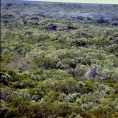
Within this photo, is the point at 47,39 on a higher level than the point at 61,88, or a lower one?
lower

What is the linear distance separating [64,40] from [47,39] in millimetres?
3731

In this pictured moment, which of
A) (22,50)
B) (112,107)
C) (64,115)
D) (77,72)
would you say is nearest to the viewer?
(64,115)

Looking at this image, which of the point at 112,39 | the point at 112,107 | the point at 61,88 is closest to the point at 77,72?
the point at 61,88

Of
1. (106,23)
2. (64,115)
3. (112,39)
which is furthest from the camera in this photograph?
(106,23)

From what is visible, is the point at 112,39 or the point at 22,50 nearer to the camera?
the point at 22,50

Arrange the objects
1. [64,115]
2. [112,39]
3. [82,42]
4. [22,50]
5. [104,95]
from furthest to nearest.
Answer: [112,39] < [82,42] < [22,50] < [104,95] < [64,115]

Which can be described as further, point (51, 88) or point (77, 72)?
point (77, 72)

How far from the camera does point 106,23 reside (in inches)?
4678

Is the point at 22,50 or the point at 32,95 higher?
the point at 32,95

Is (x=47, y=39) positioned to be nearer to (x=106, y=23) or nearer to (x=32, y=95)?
(x=32, y=95)

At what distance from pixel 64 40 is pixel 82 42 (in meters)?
4.12

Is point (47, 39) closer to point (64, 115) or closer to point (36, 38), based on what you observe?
→ point (36, 38)

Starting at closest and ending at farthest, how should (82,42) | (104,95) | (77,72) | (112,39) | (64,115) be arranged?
1. (64,115)
2. (104,95)
3. (77,72)
4. (82,42)
5. (112,39)

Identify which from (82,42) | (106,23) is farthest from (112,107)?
(106,23)
